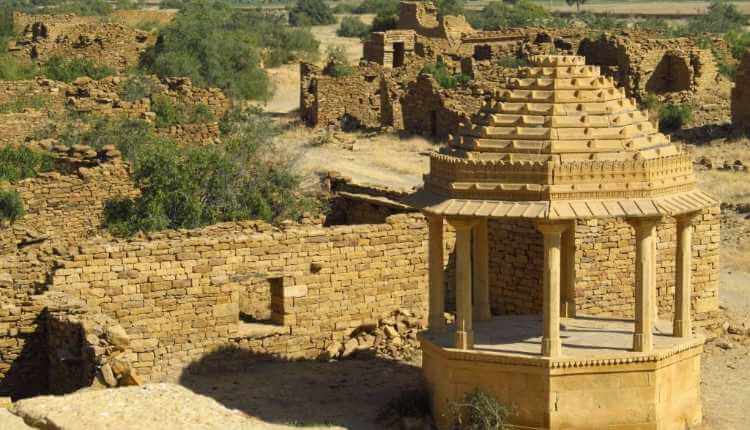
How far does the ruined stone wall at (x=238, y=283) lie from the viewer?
17.0 metres

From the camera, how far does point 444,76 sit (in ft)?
120

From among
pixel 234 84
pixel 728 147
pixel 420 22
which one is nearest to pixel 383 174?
pixel 728 147

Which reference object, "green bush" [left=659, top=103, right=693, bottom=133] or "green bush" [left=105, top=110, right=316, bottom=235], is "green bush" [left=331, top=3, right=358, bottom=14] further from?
"green bush" [left=105, top=110, right=316, bottom=235]

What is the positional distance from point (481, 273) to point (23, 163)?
31.2 feet

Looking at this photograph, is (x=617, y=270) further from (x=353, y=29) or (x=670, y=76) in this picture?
(x=353, y=29)

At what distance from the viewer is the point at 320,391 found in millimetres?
16719

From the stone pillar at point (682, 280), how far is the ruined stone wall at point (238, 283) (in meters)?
3.93

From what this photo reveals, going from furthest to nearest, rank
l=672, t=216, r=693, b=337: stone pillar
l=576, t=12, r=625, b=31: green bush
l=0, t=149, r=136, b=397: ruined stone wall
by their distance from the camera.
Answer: l=576, t=12, r=625, b=31: green bush
l=0, t=149, r=136, b=397: ruined stone wall
l=672, t=216, r=693, b=337: stone pillar

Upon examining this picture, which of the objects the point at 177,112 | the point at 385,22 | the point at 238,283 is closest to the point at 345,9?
the point at 385,22

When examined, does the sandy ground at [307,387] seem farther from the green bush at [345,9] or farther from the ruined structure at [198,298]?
the green bush at [345,9]

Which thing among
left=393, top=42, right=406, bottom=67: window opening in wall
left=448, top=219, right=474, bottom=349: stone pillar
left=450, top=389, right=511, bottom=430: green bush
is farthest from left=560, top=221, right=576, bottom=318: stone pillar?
left=393, top=42, right=406, bottom=67: window opening in wall

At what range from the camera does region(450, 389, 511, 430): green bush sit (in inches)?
585

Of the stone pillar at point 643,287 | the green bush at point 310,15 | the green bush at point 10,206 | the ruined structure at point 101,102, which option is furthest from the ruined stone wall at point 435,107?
the green bush at point 310,15

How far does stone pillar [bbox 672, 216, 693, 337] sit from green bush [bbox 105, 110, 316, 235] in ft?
23.9
